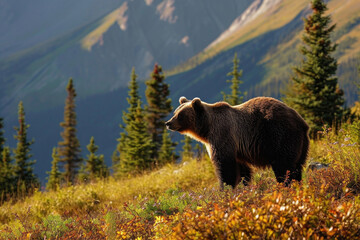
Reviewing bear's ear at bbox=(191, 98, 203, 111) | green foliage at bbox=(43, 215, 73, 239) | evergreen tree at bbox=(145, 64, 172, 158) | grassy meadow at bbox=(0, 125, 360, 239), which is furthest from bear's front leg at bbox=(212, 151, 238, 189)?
evergreen tree at bbox=(145, 64, 172, 158)

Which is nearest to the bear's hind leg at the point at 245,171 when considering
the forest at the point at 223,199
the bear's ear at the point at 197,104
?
the forest at the point at 223,199

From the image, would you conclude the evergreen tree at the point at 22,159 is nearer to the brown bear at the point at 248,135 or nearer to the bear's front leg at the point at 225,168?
the brown bear at the point at 248,135

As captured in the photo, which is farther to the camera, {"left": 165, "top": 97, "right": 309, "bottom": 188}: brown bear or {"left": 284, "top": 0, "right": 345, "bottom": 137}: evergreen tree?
{"left": 284, "top": 0, "right": 345, "bottom": 137}: evergreen tree

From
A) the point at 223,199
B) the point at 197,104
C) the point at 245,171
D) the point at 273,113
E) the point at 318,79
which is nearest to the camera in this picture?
the point at 223,199

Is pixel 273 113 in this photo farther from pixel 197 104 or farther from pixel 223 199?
pixel 223 199

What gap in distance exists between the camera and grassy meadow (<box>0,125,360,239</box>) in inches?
149

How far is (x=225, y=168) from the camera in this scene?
7.21 meters

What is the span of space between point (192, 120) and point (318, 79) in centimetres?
1516

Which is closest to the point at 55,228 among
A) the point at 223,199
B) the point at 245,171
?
the point at 223,199

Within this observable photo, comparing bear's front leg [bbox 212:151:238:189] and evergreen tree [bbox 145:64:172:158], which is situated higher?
evergreen tree [bbox 145:64:172:158]

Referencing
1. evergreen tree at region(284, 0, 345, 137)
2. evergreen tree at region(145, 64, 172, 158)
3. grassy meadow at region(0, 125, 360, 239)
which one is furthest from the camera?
evergreen tree at region(145, 64, 172, 158)

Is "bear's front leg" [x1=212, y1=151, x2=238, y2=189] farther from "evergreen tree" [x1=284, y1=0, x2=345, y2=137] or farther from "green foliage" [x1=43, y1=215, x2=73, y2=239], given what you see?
"evergreen tree" [x1=284, y1=0, x2=345, y2=137]

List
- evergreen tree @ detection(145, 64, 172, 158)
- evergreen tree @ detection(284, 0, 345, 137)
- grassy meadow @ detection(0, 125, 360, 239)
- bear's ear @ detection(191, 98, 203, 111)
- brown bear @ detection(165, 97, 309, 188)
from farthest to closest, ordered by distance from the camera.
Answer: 1. evergreen tree @ detection(145, 64, 172, 158)
2. evergreen tree @ detection(284, 0, 345, 137)
3. bear's ear @ detection(191, 98, 203, 111)
4. brown bear @ detection(165, 97, 309, 188)
5. grassy meadow @ detection(0, 125, 360, 239)

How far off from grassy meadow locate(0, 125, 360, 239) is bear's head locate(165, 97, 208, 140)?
1.28 meters
